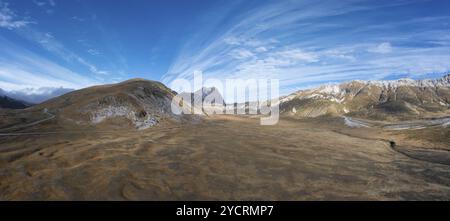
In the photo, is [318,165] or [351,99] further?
[351,99]

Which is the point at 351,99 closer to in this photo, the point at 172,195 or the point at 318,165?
the point at 318,165

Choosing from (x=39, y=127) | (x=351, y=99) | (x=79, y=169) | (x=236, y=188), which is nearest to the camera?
(x=236, y=188)

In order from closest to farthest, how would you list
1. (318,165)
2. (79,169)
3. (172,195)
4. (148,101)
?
1. (172,195)
2. (79,169)
3. (318,165)
4. (148,101)

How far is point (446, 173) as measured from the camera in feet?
61.1

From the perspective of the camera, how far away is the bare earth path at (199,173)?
44.1ft

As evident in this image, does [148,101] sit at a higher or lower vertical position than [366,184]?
higher

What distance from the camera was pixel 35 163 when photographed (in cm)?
1811

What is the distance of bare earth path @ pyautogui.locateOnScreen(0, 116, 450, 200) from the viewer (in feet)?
44.1

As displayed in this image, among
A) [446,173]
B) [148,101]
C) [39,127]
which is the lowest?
[446,173]

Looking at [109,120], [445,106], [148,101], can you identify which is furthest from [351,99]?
[109,120]

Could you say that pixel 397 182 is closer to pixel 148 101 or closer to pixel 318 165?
pixel 318 165

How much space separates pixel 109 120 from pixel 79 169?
77.4ft

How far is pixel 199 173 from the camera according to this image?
17.1 metres
